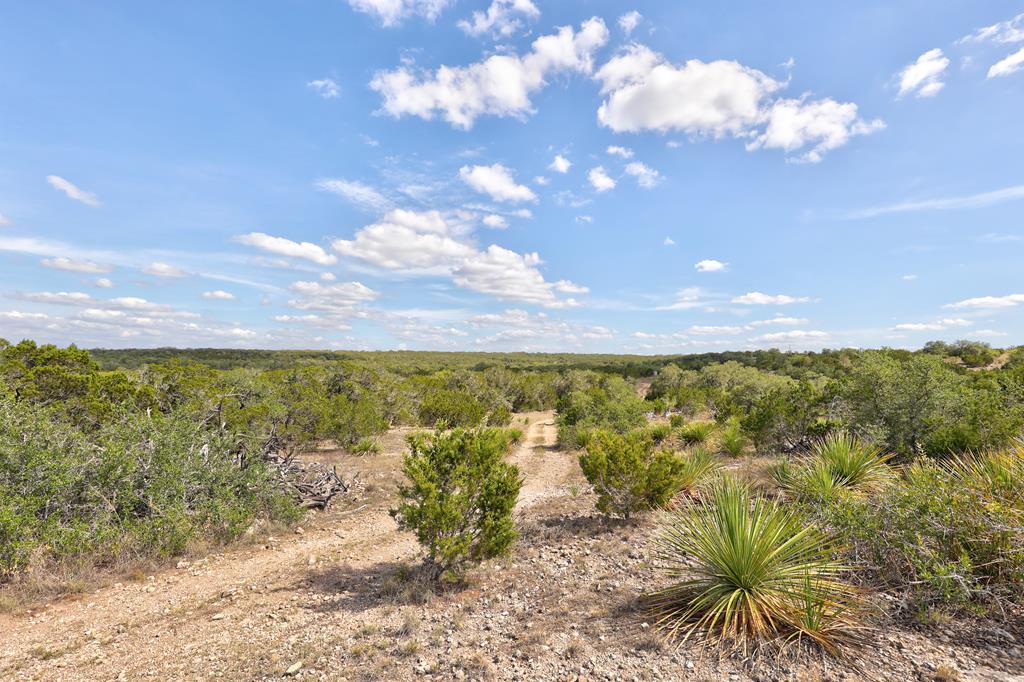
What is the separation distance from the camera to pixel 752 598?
434 cm

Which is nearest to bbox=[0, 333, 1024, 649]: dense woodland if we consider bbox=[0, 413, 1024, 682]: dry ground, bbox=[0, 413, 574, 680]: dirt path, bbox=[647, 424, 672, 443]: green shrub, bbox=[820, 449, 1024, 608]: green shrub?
bbox=[820, 449, 1024, 608]: green shrub

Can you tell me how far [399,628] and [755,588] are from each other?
12.6 feet

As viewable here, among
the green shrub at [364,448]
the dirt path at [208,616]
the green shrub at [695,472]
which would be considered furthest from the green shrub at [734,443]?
the green shrub at [364,448]

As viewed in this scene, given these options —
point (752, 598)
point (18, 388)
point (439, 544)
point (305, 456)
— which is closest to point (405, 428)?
point (305, 456)

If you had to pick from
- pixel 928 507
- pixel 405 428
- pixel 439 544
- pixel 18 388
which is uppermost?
pixel 18 388

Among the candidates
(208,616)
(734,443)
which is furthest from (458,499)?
(734,443)

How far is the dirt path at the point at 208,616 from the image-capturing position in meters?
4.66

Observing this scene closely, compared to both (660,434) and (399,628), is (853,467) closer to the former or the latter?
(399,628)

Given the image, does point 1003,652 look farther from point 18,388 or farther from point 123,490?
point 18,388

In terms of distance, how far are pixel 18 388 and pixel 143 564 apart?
697cm

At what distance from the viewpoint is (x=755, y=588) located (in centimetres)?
441

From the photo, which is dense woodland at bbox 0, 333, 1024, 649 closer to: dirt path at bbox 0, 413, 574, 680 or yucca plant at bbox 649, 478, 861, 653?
yucca plant at bbox 649, 478, 861, 653

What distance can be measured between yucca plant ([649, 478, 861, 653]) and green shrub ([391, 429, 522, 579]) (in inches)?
85.7

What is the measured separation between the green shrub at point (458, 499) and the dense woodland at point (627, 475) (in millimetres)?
29
